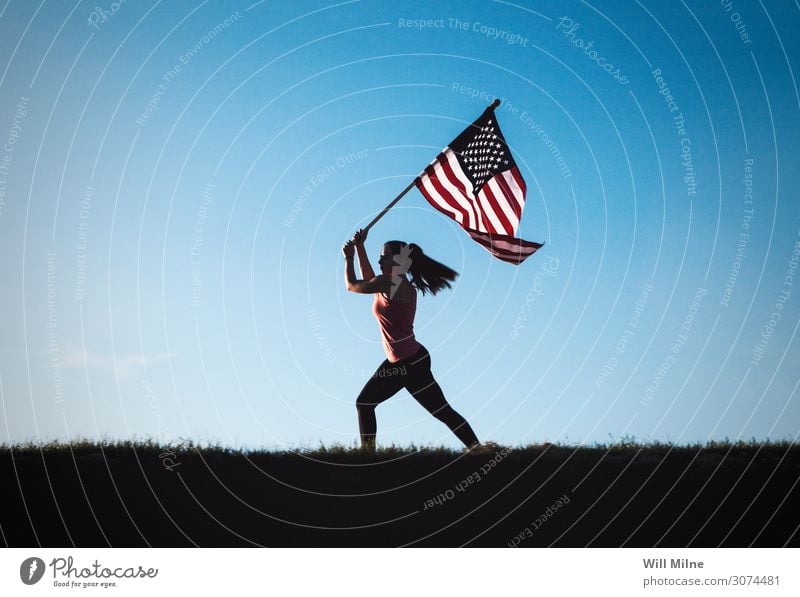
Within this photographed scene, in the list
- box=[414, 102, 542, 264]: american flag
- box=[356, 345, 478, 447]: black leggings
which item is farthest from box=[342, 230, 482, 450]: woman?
box=[414, 102, 542, 264]: american flag

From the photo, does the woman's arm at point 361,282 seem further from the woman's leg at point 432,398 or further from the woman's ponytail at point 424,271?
the woman's leg at point 432,398

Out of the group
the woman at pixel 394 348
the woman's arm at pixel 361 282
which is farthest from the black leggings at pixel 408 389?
the woman's arm at pixel 361 282

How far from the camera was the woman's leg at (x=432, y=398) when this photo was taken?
44.0 feet

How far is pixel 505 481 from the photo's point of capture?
40.2 feet

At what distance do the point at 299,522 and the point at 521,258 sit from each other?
585 centimetres

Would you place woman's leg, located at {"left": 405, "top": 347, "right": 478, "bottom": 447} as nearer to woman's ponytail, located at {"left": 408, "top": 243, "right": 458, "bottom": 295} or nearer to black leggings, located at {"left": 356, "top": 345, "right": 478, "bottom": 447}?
black leggings, located at {"left": 356, "top": 345, "right": 478, "bottom": 447}

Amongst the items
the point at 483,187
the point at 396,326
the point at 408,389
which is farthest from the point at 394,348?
the point at 483,187

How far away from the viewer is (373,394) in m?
13.7

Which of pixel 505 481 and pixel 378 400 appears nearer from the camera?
pixel 505 481

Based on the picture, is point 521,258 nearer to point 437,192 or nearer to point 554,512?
point 437,192

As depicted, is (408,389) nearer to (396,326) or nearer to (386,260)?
(396,326)

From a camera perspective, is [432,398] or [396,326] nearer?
[432,398]

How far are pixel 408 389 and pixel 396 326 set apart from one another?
0.91 m
